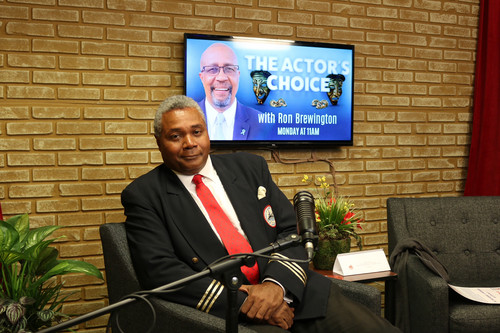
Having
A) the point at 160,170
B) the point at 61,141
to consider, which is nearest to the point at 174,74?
the point at 61,141

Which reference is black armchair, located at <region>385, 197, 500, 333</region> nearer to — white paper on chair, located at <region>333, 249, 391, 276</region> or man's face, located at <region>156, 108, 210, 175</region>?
white paper on chair, located at <region>333, 249, 391, 276</region>

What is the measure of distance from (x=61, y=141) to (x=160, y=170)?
A: 0.99m

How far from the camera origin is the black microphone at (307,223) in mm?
1191

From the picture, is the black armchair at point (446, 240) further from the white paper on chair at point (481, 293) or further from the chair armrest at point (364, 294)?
the chair armrest at point (364, 294)

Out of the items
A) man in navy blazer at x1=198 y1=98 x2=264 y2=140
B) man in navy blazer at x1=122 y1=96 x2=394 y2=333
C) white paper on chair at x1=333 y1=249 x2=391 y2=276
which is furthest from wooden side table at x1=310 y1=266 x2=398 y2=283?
man in navy blazer at x1=198 y1=98 x2=264 y2=140

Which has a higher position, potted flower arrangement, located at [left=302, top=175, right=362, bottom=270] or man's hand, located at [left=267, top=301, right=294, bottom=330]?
potted flower arrangement, located at [left=302, top=175, right=362, bottom=270]

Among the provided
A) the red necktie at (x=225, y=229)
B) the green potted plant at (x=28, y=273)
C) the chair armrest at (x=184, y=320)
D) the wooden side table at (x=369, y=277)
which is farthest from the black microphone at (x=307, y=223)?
the wooden side table at (x=369, y=277)

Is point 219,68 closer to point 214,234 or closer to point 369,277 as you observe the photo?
point 214,234

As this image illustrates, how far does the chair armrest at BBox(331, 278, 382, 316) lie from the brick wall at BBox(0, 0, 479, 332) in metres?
1.30

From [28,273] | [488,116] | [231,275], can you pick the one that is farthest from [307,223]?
[488,116]

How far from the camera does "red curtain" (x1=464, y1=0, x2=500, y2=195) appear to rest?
11.4ft

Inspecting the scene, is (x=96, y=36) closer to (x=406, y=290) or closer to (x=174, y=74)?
(x=174, y=74)

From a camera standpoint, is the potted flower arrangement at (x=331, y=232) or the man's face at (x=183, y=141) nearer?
the man's face at (x=183, y=141)

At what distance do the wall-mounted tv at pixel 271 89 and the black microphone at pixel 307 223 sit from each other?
1.73 meters
